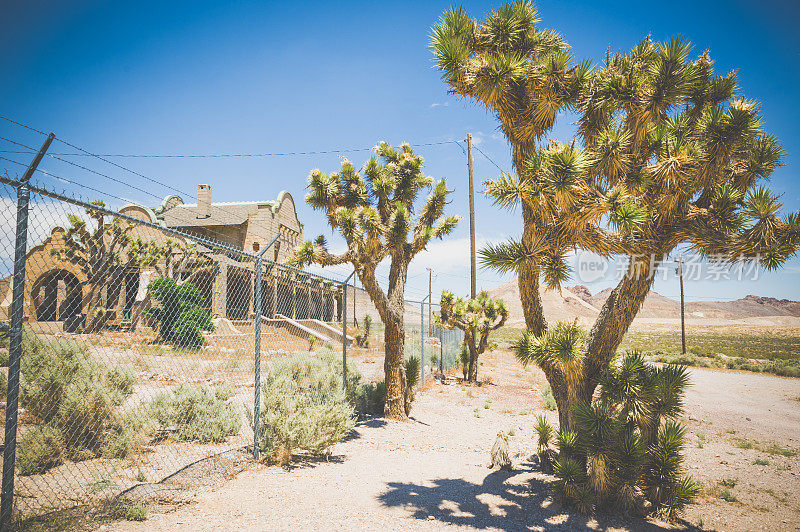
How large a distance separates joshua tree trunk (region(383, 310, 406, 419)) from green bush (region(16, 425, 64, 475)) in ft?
19.8

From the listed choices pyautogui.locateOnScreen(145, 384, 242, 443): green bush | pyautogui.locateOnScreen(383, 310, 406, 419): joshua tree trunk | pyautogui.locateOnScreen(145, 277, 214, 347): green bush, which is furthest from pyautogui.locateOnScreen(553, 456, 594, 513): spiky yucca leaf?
pyautogui.locateOnScreen(145, 277, 214, 347): green bush

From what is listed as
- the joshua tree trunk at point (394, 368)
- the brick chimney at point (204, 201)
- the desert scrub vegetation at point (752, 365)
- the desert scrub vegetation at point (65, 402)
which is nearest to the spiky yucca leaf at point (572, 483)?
the joshua tree trunk at point (394, 368)

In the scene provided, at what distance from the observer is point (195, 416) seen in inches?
277

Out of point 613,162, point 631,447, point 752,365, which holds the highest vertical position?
point 613,162

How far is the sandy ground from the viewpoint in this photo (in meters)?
4.42

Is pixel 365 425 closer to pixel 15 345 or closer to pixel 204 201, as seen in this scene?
pixel 15 345

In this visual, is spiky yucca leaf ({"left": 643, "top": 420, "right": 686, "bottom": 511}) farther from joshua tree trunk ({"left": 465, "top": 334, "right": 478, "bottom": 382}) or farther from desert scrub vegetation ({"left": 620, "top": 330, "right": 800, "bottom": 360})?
desert scrub vegetation ({"left": 620, "top": 330, "right": 800, "bottom": 360})

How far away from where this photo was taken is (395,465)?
6.56 meters

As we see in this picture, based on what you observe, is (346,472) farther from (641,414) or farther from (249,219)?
(249,219)

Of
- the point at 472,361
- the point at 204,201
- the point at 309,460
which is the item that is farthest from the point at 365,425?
the point at 204,201

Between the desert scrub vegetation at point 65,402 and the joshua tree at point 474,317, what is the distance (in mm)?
12281

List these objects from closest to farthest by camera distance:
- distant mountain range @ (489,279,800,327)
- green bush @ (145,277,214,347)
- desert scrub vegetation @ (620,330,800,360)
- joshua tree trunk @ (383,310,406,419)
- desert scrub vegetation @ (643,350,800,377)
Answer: joshua tree trunk @ (383,310,406,419) → green bush @ (145,277,214,347) → desert scrub vegetation @ (643,350,800,377) → desert scrub vegetation @ (620,330,800,360) → distant mountain range @ (489,279,800,327)

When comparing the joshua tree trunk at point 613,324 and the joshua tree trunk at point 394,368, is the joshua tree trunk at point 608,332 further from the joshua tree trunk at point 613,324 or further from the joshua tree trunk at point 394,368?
the joshua tree trunk at point 394,368

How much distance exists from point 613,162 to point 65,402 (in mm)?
7769
